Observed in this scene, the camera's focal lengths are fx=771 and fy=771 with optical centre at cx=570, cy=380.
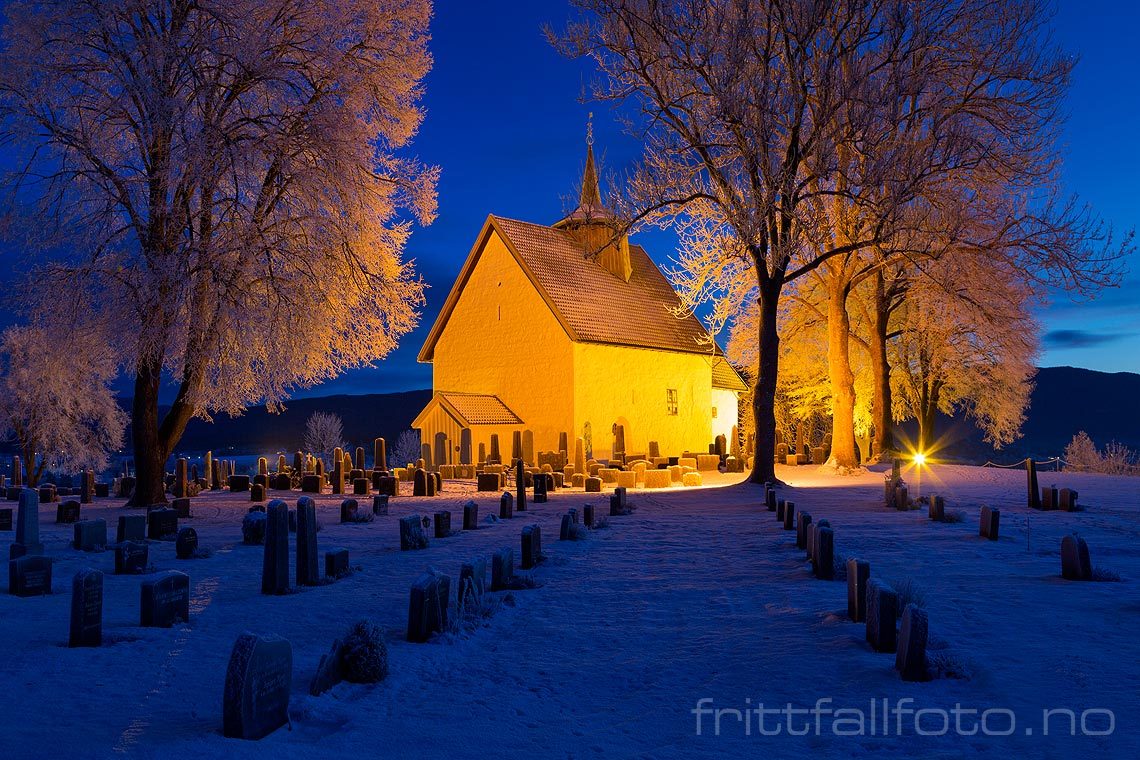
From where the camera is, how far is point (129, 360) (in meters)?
15.0

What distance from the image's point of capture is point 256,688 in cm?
407

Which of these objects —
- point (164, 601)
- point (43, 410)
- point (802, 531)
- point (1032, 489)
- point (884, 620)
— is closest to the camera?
point (884, 620)

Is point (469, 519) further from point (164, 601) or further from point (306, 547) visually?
point (164, 601)

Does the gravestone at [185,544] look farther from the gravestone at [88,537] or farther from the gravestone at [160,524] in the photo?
Answer: the gravestone at [160,524]

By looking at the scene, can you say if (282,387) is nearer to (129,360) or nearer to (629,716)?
(129,360)

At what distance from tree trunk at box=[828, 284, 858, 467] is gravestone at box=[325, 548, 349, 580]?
17.9 m

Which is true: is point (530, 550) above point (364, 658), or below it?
above

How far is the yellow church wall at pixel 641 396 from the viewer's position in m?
28.1

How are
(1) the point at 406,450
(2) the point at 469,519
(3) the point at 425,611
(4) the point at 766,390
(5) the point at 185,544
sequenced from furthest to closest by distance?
(1) the point at 406,450 → (4) the point at 766,390 → (2) the point at 469,519 → (5) the point at 185,544 → (3) the point at 425,611

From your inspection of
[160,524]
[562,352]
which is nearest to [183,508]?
[160,524]

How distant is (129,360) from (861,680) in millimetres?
14690

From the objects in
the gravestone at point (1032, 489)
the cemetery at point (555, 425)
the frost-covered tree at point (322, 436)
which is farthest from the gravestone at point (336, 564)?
the frost-covered tree at point (322, 436)

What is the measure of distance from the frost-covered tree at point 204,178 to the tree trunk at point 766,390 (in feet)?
30.6

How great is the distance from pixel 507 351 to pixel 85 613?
24324 mm
